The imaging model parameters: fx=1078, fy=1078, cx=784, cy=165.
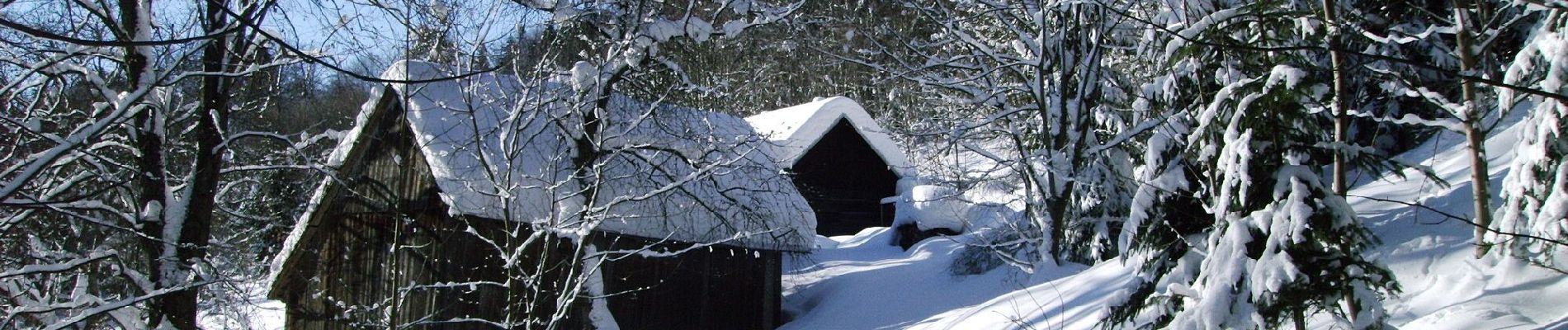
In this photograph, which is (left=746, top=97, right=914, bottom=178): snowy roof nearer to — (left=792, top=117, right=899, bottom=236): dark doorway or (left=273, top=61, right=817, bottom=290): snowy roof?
(left=792, top=117, right=899, bottom=236): dark doorway

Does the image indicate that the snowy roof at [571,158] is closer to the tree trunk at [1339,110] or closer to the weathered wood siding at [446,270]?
the weathered wood siding at [446,270]

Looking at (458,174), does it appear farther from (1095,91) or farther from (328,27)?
(1095,91)

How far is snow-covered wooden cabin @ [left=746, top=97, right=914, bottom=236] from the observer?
2531cm

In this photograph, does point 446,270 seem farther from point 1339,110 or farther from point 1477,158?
point 1477,158

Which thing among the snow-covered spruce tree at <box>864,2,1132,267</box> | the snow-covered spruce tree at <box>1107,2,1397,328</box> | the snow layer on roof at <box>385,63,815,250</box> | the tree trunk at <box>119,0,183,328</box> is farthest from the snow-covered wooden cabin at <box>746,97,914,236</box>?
the snow-covered spruce tree at <box>1107,2,1397,328</box>

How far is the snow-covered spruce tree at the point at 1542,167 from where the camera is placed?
5.62m

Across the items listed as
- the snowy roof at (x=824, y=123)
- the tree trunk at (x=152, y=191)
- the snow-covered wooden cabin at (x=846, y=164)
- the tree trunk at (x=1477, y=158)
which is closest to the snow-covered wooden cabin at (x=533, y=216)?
the tree trunk at (x=152, y=191)

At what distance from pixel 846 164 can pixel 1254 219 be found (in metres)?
21.8

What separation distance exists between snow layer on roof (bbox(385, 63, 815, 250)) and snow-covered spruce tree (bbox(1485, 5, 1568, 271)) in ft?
18.2

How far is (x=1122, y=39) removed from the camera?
12.5 meters

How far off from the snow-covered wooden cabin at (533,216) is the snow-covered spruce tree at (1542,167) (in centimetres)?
552

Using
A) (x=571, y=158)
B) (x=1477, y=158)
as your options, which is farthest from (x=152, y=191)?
(x=1477, y=158)

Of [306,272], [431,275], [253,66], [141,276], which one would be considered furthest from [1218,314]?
[306,272]

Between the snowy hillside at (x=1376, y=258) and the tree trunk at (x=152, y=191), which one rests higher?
the tree trunk at (x=152, y=191)
